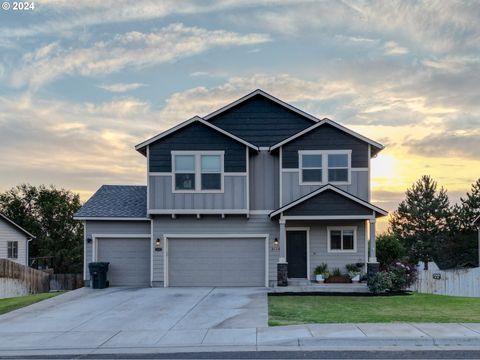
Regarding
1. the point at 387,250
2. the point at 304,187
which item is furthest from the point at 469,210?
the point at 304,187

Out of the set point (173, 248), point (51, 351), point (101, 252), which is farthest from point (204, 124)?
point (51, 351)

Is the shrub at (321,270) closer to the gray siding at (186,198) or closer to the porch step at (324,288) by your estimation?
the porch step at (324,288)

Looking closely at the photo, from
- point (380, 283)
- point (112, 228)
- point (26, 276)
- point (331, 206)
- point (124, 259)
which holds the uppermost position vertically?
point (331, 206)

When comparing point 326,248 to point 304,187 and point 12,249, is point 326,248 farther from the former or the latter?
point 12,249

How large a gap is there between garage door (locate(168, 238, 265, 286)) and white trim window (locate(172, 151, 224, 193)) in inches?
93.7

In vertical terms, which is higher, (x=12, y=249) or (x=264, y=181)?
(x=264, y=181)

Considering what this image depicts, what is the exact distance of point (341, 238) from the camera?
2416 centimetres

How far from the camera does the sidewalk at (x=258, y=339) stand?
11320 millimetres

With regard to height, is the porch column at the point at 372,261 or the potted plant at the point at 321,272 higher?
the porch column at the point at 372,261

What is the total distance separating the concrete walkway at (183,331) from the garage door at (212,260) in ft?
18.1

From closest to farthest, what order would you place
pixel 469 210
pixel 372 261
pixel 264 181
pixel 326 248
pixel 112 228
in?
pixel 372 261
pixel 326 248
pixel 264 181
pixel 112 228
pixel 469 210

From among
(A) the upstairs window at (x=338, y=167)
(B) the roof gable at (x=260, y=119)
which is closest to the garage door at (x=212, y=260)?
(A) the upstairs window at (x=338, y=167)

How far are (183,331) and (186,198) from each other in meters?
10.8

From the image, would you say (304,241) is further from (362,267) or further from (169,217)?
(169,217)
